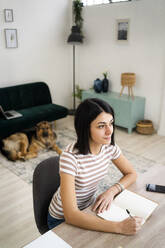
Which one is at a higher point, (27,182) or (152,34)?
(152,34)

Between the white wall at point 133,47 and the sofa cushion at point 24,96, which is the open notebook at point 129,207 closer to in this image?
the white wall at point 133,47

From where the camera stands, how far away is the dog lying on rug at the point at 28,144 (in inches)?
135

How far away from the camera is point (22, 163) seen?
332 cm

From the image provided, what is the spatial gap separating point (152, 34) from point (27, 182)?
9.72 ft

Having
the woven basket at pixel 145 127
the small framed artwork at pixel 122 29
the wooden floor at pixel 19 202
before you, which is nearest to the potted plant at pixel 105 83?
the small framed artwork at pixel 122 29

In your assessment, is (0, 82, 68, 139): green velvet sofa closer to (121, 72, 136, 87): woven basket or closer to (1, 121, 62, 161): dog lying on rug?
(1, 121, 62, 161): dog lying on rug

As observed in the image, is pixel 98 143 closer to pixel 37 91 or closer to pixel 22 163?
pixel 22 163

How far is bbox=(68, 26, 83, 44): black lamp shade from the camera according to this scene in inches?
183

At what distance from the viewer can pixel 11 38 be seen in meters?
4.21

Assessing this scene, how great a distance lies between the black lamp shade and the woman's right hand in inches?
162

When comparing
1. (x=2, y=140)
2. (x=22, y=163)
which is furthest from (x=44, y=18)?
(x=22, y=163)

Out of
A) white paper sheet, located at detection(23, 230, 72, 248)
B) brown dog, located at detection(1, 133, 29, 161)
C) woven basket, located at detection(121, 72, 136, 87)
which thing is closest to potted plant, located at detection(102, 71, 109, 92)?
woven basket, located at detection(121, 72, 136, 87)

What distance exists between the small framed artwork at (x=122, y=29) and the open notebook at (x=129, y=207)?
360 cm

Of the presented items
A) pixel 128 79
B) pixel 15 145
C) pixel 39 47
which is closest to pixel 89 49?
pixel 39 47
